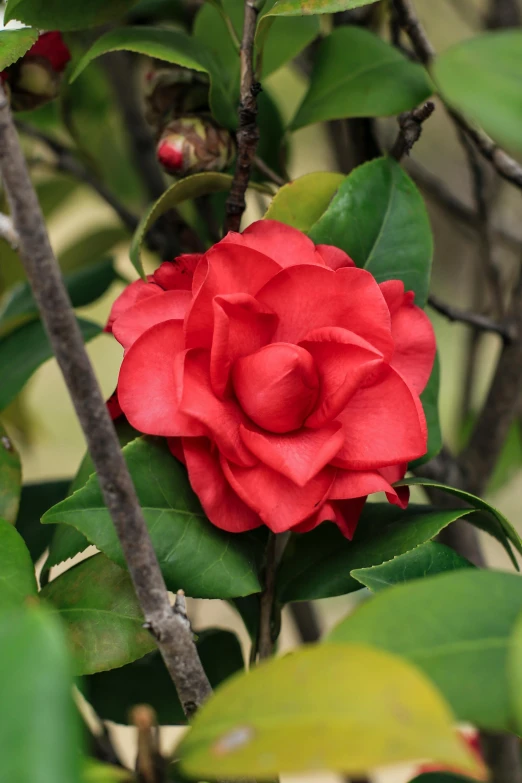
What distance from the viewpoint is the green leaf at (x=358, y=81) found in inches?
14.8

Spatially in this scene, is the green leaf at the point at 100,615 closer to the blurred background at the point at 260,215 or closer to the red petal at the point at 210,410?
the red petal at the point at 210,410

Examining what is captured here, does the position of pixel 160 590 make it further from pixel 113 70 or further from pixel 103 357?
pixel 103 357

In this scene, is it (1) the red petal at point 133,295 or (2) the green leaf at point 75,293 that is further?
(2) the green leaf at point 75,293

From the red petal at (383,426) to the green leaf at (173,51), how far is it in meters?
0.15

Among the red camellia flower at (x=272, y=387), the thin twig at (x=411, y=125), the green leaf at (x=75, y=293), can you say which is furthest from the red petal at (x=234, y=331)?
the green leaf at (x=75, y=293)

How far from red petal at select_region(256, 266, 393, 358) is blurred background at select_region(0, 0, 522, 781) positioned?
0.60 feet

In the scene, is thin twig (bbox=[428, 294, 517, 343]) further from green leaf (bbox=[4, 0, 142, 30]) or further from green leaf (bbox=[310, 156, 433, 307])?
green leaf (bbox=[4, 0, 142, 30])

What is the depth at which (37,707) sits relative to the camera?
15cm

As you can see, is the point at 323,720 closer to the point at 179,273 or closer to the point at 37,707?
the point at 37,707

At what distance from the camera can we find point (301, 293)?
0.29 meters

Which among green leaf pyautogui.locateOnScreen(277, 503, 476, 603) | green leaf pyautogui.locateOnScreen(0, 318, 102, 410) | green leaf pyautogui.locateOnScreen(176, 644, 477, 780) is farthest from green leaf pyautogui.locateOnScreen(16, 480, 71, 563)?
green leaf pyautogui.locateOnScreen(176, 644, 477, 780)

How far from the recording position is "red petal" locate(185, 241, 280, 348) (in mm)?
279

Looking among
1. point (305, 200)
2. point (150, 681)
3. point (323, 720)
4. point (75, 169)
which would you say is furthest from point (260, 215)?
point (323, 720)

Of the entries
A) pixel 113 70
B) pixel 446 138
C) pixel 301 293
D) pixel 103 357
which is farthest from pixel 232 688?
pixel 446 138
